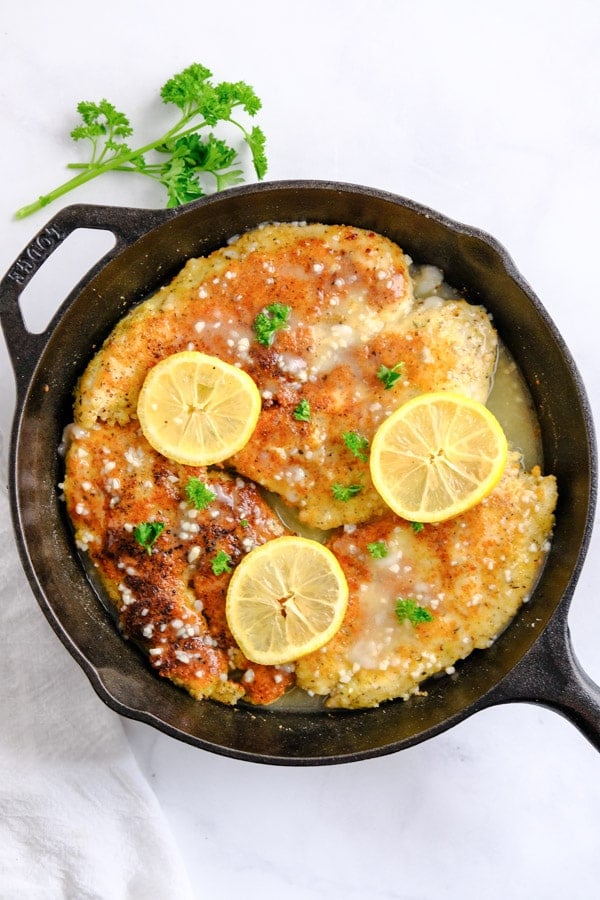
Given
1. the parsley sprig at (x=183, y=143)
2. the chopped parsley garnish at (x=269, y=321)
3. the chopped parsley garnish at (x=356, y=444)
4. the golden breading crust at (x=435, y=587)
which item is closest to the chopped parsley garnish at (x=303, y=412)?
the chopped parsley garnish at (x=356, y=444)

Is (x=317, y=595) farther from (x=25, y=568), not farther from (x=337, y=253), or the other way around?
(x=337, y=253)

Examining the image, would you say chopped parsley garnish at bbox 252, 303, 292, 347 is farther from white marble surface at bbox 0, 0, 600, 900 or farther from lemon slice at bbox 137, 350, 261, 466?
white marble surface at bbox 0, 0, 600, 900

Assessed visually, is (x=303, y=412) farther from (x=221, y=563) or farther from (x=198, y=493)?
(x=221, y=563)

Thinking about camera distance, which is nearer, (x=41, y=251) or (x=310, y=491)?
(x=41, y=251)

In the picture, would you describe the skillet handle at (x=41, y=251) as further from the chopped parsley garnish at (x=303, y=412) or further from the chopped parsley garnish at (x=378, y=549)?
the chopped parsley garnish at (x=378, y=549)

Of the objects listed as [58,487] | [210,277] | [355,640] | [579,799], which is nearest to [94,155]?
[210,277]

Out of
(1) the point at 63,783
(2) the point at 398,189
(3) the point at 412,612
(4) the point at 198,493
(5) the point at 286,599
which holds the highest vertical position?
(2) the point at 398,189

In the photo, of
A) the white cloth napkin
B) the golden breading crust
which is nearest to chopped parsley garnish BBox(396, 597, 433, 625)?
the golden breading crust

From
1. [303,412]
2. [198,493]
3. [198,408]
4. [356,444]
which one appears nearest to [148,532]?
[198,493]
